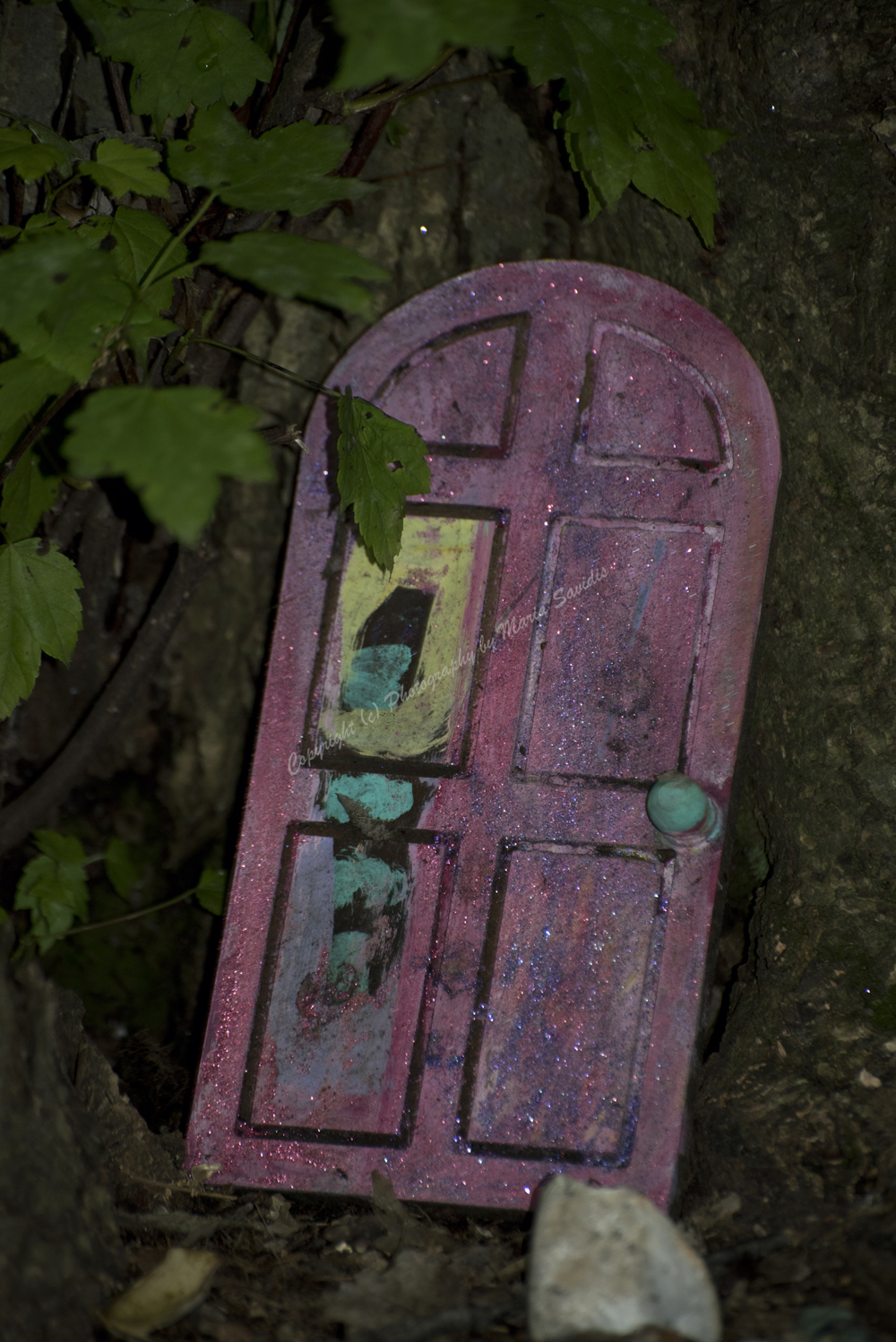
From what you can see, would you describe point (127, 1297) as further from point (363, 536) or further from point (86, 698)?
point (86, 698)

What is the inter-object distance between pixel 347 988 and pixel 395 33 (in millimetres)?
1371

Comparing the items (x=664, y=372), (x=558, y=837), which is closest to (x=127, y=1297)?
(x=558, y=837)

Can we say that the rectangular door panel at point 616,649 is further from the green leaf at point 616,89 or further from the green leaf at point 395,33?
the green leaf at point 395,33

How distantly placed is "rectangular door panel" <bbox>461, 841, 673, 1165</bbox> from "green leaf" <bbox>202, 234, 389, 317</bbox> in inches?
36.9

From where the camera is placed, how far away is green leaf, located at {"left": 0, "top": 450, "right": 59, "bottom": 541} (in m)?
1.77

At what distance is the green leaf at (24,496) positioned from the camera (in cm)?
177

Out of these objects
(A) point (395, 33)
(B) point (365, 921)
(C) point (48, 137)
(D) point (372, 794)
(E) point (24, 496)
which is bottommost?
(B) point (365, 921)

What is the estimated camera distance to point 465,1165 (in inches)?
61.4

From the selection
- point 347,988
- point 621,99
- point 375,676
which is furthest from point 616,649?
point 621,99

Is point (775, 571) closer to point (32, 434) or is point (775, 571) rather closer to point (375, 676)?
point (375, 676)

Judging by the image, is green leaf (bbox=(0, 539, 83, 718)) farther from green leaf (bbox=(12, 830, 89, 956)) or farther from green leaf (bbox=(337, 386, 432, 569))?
green leaf (bbox=(12, 830, 89, 956))

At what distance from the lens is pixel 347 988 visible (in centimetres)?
163

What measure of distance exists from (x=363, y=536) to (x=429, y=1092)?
92cm

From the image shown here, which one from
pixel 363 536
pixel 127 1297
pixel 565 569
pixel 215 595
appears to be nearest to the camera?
pixel 127 1297
